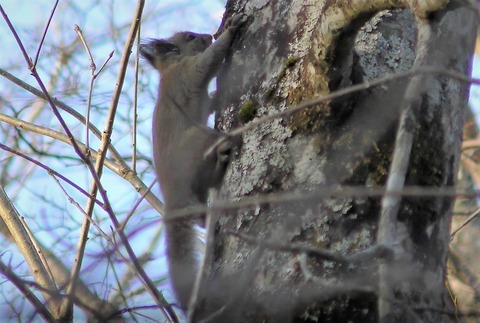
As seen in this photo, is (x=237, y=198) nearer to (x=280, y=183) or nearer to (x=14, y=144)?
(x=280, y=183)

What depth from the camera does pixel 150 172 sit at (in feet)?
20.7

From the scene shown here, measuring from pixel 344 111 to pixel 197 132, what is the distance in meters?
1.51

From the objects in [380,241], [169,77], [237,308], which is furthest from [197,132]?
[380,241]

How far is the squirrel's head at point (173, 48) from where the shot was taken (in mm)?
4754

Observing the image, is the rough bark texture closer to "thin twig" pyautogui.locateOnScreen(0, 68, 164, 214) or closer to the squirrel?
the squirrel

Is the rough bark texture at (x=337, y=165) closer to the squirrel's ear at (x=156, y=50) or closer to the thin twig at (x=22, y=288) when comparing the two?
the thin twig at (x=22, y=288)

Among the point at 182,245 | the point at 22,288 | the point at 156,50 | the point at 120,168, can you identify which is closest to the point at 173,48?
the point at 156,50

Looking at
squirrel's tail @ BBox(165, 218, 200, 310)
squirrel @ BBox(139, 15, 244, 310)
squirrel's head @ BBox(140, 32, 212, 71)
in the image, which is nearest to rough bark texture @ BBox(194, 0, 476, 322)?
squirrel @ BBox(139, 15, 244, 310)

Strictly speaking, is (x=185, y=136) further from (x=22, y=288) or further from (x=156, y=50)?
(x=22, y=288)

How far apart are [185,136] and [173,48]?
1.15 meters

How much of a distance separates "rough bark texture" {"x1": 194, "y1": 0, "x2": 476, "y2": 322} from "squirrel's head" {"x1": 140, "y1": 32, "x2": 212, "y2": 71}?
216 cm

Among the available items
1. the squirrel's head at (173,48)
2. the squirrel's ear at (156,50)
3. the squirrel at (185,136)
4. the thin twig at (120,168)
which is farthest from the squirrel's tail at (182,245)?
the squirrel's ear at (156,50)

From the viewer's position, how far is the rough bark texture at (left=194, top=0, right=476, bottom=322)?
2096mm

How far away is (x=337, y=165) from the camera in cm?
228
